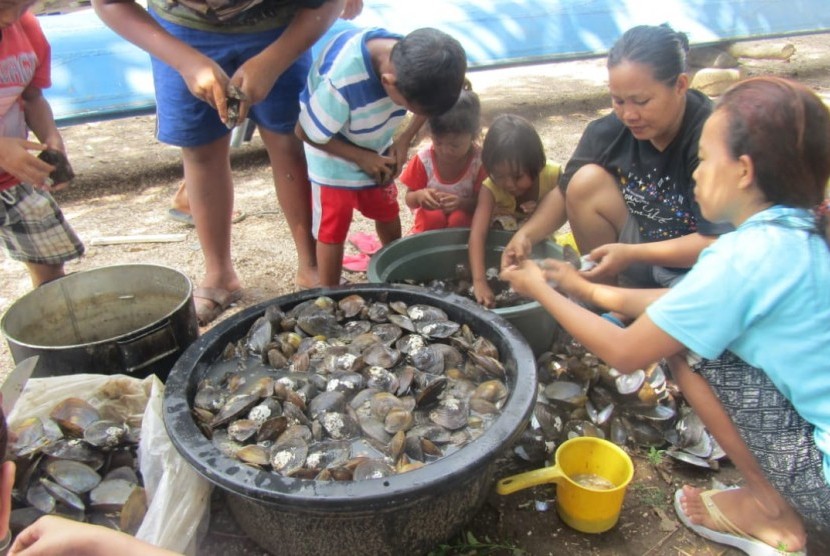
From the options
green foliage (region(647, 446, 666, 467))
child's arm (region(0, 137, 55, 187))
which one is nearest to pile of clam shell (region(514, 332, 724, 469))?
green foliage (region(647, 446, 666, 467))

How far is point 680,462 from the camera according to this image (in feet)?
6.71

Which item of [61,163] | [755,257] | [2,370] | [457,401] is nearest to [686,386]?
[755,257]

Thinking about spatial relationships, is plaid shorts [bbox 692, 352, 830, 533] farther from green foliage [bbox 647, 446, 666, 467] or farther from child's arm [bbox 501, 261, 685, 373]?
green foliage [bbox 647, 446, 666, 467]

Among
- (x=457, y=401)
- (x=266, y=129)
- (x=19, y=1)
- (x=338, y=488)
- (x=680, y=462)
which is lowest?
(x=680, y=462)

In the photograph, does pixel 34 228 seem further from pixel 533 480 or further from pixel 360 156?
pixel 533 480

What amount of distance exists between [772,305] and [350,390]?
3.67 feet

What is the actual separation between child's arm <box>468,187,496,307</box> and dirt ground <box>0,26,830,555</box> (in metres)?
0.73

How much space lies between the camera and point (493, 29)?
19.9 ft

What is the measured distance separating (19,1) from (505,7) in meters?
4.99

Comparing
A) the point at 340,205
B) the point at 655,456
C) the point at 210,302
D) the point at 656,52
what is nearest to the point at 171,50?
the point at 340,205

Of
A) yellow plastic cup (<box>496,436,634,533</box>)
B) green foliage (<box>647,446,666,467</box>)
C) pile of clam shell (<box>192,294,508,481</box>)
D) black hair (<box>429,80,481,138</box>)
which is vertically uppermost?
black hair (<box>429,80,481,138</box>)

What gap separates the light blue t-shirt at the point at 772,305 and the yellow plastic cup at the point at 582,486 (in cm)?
52

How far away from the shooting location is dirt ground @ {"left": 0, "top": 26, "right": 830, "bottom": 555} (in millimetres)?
1821

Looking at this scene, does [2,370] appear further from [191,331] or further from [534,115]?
[534,115]
